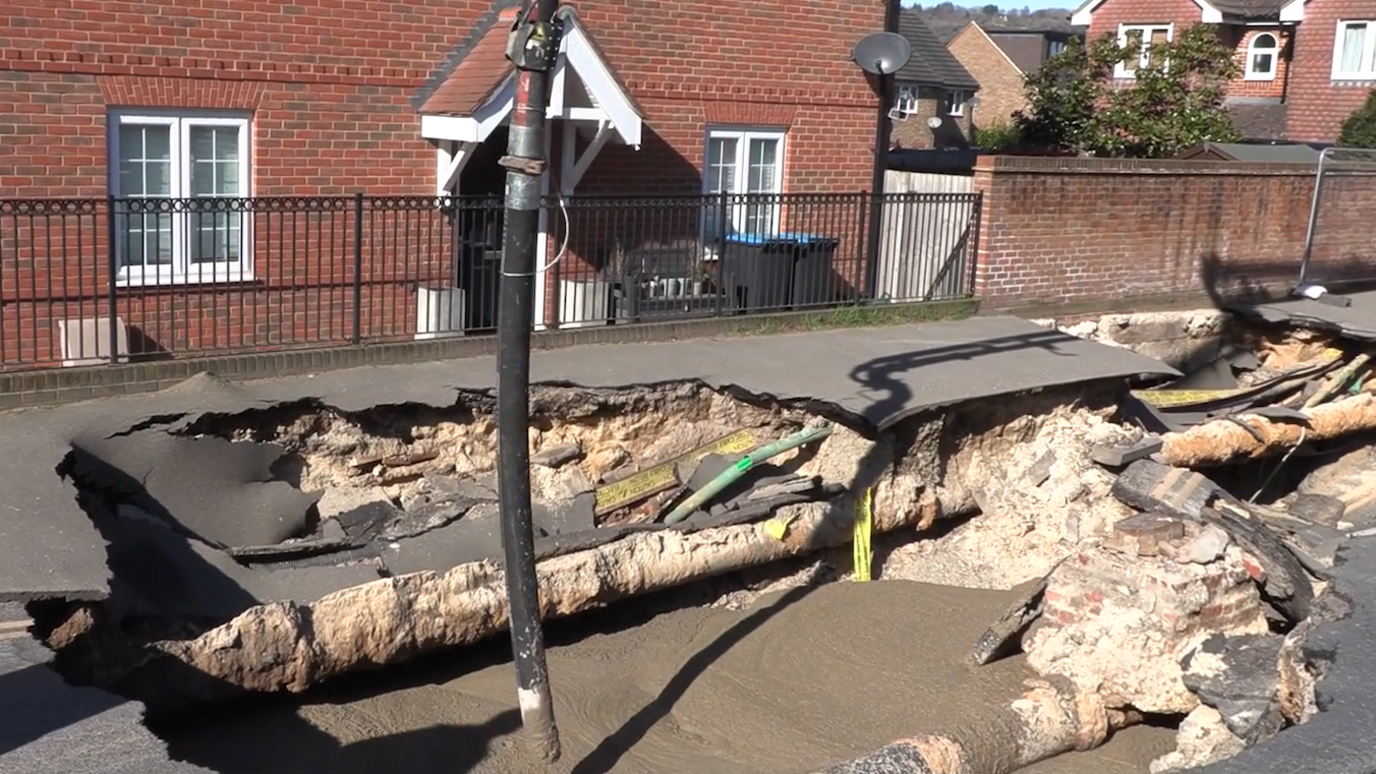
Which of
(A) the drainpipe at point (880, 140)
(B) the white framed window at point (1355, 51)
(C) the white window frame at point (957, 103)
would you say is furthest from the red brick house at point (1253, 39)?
(A) the drainpipe at point (880, 140)

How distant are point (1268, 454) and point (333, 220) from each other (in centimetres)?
879

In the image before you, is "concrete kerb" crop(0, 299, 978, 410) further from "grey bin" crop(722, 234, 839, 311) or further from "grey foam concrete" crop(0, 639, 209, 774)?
"grey foam concrete" crop(0, 639, 209, 774)

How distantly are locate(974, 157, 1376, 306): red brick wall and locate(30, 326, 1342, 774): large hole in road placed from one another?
4.13m

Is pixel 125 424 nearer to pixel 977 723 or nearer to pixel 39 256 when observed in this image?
pixel 39 256

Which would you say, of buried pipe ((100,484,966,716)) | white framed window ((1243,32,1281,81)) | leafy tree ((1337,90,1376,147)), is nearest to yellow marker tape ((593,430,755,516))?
buried pipe ((100,484,966,716))

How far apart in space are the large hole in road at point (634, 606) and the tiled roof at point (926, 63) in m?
21.1

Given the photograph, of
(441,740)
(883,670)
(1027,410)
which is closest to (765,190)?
(1027,410)

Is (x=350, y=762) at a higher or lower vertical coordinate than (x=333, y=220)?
lower

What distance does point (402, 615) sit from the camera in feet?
24.8

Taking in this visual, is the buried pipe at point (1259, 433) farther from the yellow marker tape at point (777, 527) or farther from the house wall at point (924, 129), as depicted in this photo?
the house wall at point (924, 129)

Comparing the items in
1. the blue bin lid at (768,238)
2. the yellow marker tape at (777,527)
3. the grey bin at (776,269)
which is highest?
the blue bin lid at (768,238)

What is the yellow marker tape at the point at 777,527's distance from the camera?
9.44 meters

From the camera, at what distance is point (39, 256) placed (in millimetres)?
9844

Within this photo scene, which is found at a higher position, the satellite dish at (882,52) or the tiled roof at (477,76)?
the satellite dish at (882,52)
